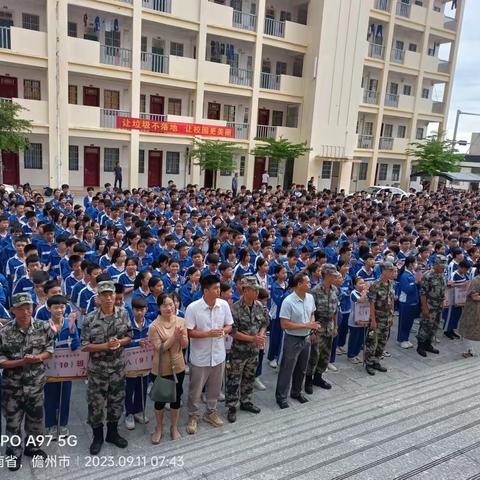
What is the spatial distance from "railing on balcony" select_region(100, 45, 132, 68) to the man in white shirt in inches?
742

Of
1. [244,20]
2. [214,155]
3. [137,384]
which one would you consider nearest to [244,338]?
[137,384]

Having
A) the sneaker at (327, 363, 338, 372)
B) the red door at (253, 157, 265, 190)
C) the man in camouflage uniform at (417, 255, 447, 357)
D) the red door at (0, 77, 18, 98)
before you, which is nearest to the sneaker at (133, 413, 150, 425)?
the sneaker at (327, 363, 338, 372)

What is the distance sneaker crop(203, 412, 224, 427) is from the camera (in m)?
4.87

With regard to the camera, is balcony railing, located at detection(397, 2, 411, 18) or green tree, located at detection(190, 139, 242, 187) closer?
green tree, located at detection(190, 139, 242, 187)

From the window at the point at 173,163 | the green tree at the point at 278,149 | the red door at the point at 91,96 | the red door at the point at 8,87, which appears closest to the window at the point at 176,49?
the red door at the point at 91,96

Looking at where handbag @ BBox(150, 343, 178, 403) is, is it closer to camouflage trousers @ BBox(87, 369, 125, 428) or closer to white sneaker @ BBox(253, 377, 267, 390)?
camouflage trousers @ BBox(87, 369, 125, 428)

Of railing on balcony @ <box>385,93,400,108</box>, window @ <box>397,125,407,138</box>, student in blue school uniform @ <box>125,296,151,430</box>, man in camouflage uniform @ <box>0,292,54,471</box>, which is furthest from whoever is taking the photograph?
window @ <box>397,125,407,138</box>

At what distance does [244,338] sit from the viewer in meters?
4.80

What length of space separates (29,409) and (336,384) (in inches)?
145

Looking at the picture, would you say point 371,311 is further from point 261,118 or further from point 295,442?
point 261,118

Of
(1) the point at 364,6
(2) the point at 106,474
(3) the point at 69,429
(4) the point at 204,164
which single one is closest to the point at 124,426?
(3) the point at 69,429

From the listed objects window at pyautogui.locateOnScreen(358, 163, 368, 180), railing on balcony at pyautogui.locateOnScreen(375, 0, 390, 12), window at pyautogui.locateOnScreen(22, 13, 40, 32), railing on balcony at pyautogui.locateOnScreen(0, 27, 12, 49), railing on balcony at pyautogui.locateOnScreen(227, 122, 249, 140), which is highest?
A: railing on balcony at pyautogui.locateOnScreen(375, 0, 390, 12)

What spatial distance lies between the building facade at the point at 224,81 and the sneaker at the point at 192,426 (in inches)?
668

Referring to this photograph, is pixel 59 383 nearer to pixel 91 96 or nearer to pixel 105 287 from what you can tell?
pixel 105 287
